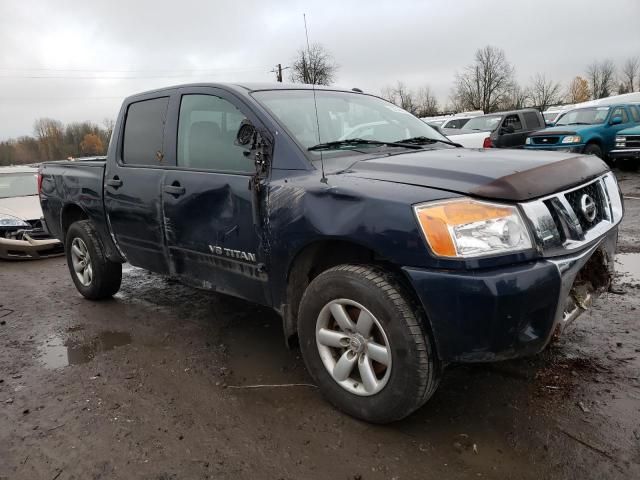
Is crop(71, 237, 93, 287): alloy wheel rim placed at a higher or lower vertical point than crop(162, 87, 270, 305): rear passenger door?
lower

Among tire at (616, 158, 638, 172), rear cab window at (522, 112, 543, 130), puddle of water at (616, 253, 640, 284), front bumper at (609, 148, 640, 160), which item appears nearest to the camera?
puddle of water at (616, 253, 640, 284)

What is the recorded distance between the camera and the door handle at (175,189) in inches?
134

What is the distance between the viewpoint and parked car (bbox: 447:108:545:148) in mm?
12938

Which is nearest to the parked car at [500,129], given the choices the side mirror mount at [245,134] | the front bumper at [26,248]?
the front bumper at [26,248]

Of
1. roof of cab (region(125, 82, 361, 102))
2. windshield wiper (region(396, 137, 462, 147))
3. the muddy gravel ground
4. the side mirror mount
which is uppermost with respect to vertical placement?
roof of cab (region(125, 82, 361, 102))

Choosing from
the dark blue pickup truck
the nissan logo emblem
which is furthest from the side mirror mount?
the nissan logo emblem

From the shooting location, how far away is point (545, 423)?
102 inches

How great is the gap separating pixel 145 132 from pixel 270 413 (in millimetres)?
2391

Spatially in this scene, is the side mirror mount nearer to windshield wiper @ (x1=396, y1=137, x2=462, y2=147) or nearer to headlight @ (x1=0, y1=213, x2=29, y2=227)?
windshield wiper @ (x1=396, y1=137, x2=462, y2=147)

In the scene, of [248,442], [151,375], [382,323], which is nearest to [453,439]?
[382,323]

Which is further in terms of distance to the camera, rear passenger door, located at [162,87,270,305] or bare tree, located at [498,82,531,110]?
bare tree, located at [498,82,531,110]

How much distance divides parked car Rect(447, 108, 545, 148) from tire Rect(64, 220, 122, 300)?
973cm

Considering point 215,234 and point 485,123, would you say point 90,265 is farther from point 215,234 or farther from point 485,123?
point 485,123

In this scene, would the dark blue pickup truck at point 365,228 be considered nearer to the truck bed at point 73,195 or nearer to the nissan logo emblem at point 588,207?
the nissan logo emblem at point 588,207
